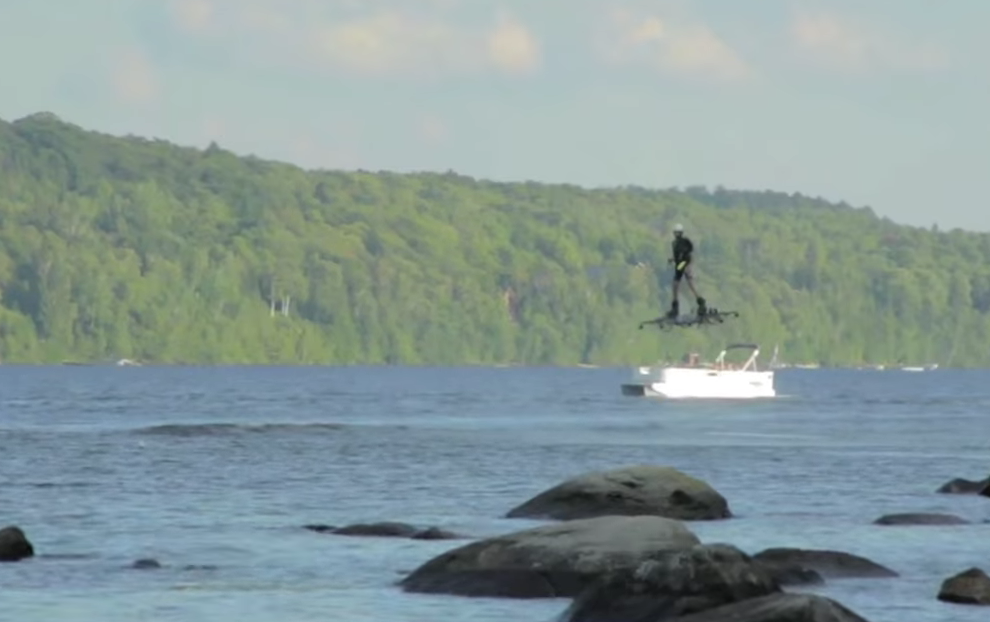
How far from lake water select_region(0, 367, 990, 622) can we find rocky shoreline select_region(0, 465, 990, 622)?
62 cm

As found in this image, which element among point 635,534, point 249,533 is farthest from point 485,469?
point 635,534

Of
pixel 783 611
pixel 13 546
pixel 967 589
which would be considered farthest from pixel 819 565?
pixel 13 546

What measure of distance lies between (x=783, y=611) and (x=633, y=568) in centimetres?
408

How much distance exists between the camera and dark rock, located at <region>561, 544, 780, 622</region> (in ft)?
123

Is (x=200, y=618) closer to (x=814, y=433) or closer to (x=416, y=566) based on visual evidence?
(x=416, y=566)

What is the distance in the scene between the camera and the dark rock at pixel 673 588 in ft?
123

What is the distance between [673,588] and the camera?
3772cm

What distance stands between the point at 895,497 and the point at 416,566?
2684 centimetres

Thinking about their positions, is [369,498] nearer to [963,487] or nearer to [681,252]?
[963,487]

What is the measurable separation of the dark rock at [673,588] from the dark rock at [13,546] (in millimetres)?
13851

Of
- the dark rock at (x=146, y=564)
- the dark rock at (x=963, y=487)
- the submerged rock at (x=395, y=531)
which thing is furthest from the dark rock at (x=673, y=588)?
the dark rock at (x=963, y=487)

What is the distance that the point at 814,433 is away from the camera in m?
130

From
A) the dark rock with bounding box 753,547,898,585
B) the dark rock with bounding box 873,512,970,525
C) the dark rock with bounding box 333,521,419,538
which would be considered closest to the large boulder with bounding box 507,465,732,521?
the dark rock with bounding box 333,521,419,538

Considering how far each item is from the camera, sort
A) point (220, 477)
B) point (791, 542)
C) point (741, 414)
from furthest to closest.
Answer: point (741, 414) < point (220, 477) < point (791, 542)
